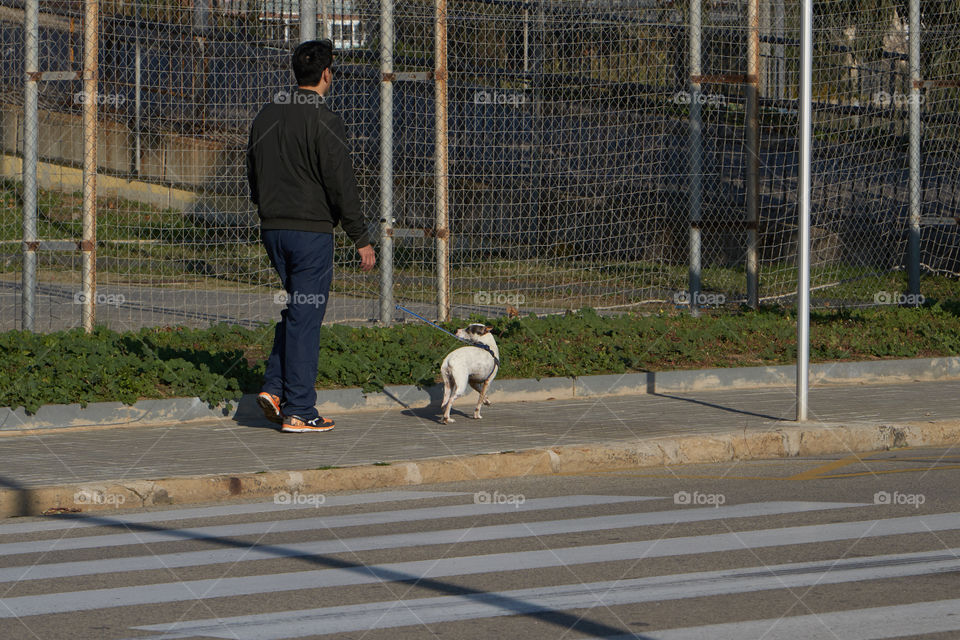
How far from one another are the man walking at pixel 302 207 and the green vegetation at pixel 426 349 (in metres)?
0.92

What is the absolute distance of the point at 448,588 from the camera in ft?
18.9

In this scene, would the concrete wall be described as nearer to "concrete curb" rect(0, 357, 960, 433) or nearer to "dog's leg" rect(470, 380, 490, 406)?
"concrete curb" rect(0, 357, 960, 433)

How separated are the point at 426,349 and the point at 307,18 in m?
4.88

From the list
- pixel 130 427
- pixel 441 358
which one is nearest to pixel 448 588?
pixel 130 427

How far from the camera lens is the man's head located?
9289mm

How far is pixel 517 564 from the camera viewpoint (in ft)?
20.2

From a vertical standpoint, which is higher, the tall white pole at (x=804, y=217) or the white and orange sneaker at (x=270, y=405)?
the tall white pole at (x=804, y=217)

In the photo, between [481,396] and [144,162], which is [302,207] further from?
[144,162]

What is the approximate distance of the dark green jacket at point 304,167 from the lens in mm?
9242

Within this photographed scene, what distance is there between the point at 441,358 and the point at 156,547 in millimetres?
4726
